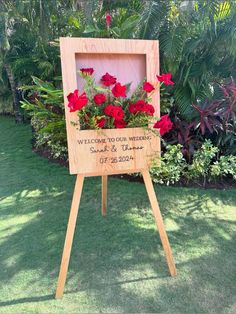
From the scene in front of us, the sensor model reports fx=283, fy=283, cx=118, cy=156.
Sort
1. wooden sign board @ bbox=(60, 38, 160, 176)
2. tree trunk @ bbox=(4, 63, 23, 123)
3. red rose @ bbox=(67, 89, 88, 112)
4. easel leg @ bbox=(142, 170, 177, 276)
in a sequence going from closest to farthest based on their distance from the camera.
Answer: red rose @ bbox=(67, 89, 88, 112), wooden sign board @ bbox=(60, 38, 160, 176), easel leg @ bbox=(142, 170, 177, 276), tree trunk @ bbox=(4, 63, 23, 123)

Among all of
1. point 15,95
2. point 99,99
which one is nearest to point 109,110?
point 99,99

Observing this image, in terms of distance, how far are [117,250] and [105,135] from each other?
3.45 feet

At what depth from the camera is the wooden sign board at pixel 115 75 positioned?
1617 mm

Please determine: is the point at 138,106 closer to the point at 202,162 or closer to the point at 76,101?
the point at 76,101

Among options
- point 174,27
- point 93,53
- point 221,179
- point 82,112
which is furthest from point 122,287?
point 174,27

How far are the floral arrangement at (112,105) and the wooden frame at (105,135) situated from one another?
0.05m

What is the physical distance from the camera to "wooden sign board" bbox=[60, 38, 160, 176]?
1.62 metres

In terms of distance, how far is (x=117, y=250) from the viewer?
2.28m

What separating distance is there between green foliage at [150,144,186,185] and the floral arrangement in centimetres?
176

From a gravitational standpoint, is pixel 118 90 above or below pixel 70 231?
above

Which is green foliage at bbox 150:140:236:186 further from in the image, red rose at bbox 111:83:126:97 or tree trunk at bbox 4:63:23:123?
tree trunk at bbox 4:63:23:123

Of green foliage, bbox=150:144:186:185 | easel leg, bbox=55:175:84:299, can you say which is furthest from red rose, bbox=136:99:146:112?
green foliage, bbox=150:144:186:185

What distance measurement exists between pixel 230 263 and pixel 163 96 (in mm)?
2465

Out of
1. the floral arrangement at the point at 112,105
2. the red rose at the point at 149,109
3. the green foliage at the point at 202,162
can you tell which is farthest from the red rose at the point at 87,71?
the green foliage at the point at 202,162
